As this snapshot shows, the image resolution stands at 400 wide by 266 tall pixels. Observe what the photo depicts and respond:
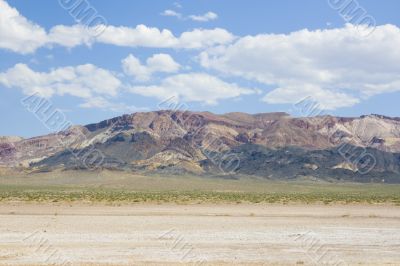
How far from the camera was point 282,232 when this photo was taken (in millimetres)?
24906

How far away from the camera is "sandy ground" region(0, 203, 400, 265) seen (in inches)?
675

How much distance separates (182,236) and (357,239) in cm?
730

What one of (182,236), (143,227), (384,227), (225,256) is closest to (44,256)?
(225,256)

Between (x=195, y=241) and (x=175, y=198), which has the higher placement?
(x=175, y=198)

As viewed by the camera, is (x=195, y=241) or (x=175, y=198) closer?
(x=195, y=241)

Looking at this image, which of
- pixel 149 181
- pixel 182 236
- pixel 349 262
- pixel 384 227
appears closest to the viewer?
pixel 349 262

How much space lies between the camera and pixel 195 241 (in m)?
21.6

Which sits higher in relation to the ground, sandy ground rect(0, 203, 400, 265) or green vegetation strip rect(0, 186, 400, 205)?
green vegetation strip rect(0, 186, 400, 205)

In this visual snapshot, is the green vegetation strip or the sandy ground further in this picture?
the green vegetation strip

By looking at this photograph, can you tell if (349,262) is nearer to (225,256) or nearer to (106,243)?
(225,256)

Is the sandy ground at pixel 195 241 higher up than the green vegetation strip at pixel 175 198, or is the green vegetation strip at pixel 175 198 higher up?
the green vegetation strip at pixel 175 198

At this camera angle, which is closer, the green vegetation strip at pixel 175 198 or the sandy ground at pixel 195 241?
the sandy ground at pixel 195 241

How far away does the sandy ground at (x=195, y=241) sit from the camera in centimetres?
1715

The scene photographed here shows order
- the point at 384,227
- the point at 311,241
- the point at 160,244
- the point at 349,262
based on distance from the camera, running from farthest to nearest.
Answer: the point at 384,227
the point at 311,241
the point at 160,244
the point at 349,262
